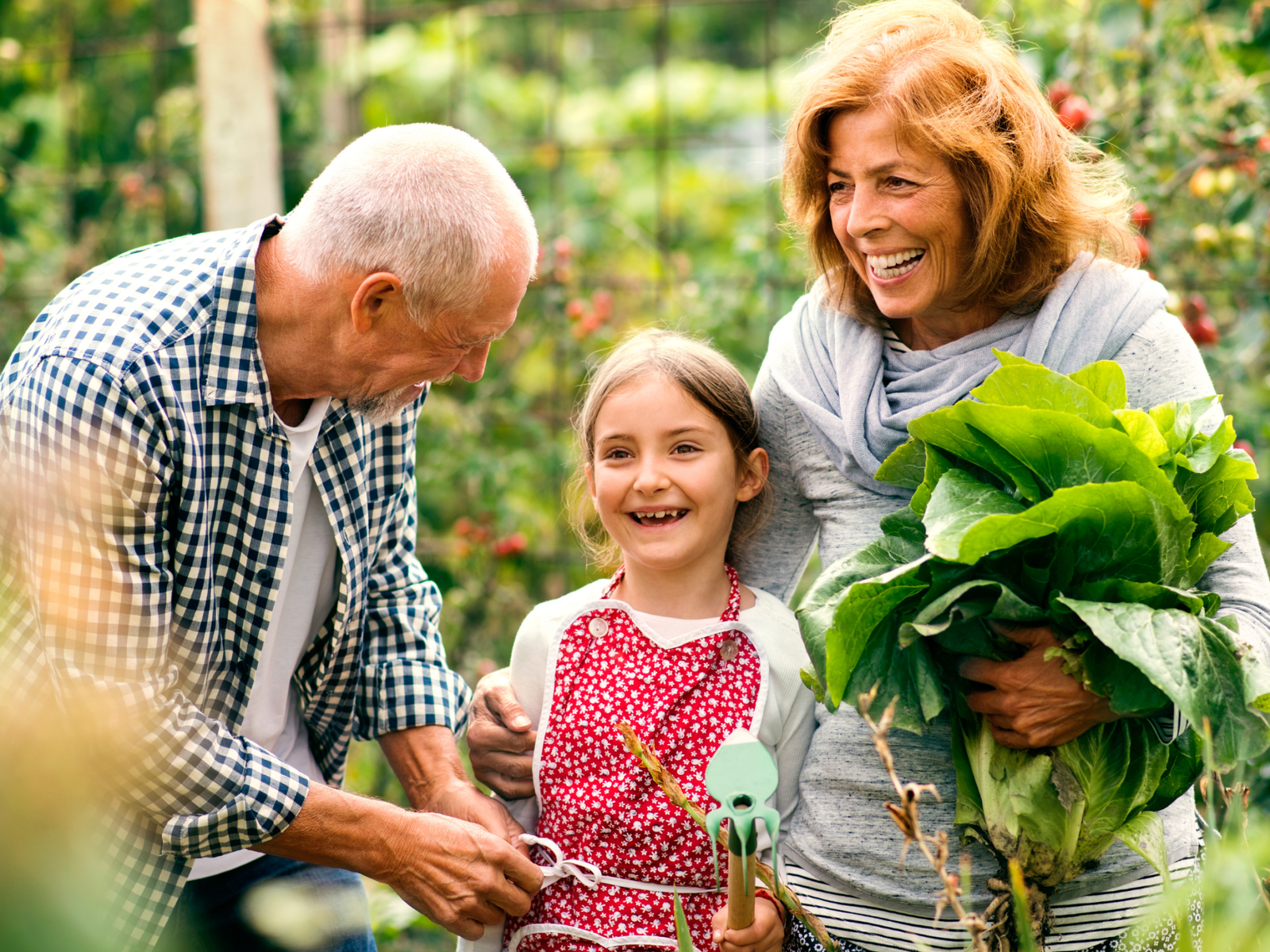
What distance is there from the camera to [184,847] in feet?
5.62

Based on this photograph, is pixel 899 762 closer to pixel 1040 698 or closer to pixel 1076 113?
pixel 1040 698

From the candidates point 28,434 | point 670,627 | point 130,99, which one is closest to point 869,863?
point 670,627

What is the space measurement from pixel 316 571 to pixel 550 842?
630 millimetres

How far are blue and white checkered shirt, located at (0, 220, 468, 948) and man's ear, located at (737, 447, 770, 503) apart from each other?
26.3 inches

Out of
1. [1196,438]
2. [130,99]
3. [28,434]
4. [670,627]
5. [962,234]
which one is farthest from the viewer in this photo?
[130,99]

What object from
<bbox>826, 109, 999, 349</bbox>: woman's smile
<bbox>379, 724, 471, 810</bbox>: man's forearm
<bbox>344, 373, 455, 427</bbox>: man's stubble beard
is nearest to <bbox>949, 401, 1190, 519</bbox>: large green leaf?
<bbox>826, 109, 999, 349</bbox>: woman's smile

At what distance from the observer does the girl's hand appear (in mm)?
1566

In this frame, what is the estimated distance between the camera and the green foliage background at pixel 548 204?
311 cm

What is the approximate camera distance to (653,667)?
74.5 inches

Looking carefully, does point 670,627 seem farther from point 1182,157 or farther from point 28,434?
point 1182,157

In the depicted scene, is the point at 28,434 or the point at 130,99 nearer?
the point at 28,434

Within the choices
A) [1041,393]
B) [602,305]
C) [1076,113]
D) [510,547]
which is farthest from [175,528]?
[1076,113]

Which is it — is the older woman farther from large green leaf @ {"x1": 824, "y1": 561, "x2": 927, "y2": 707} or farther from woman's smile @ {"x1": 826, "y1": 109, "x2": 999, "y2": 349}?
large green leaf @ {"x1": 824, "y1": 561, "x2": 927, "y2": 707}

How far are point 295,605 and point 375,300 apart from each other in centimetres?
58
